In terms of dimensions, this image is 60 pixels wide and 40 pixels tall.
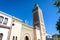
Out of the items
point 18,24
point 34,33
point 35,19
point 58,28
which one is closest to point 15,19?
point 18,24

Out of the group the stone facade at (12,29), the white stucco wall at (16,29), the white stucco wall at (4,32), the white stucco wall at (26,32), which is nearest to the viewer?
the white stucco wall at (4,32)

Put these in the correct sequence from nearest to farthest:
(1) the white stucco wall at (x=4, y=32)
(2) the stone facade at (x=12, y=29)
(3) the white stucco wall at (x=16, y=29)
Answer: (1) the white stucco wall at (x=4, y=32) < (2) the stone facade at (x=12, y=29) < (3) the white stucco wall at (x=16, y=29)

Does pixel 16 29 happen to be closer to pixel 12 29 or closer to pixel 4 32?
pixel 12 29

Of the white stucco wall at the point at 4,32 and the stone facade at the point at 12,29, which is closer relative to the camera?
the white stucco wall at the point at 4,32

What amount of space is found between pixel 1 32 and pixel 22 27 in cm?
465

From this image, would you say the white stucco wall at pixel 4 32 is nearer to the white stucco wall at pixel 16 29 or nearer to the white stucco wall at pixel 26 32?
the white stucco wall at pixel 16 29

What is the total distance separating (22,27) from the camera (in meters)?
15.7

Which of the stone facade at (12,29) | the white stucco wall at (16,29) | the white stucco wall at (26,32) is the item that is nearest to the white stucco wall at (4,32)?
the stone facade at (12,29)

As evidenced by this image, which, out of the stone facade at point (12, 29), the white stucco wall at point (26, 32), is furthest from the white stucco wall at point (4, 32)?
the white stucco wall at point (26, 32)

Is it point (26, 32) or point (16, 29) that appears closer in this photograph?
point (16, 29)

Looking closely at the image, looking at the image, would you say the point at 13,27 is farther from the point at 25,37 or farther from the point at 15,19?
the point at 25,37

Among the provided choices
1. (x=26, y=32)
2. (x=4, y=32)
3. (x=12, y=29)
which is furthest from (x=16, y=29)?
(x=26, y=32)

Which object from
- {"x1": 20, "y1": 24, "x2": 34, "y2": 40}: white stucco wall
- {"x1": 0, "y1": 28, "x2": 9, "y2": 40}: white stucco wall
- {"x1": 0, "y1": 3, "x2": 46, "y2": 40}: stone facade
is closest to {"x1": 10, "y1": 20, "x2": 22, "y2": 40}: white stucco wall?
{"x1": 0, "y1": 3, "x2": 46, "y2": 40}: stone facade

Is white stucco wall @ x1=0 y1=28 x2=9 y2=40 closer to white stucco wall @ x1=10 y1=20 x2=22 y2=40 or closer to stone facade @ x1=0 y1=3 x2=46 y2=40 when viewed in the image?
stone facade @ x1=0 y1=3 x2=46 y2=40
